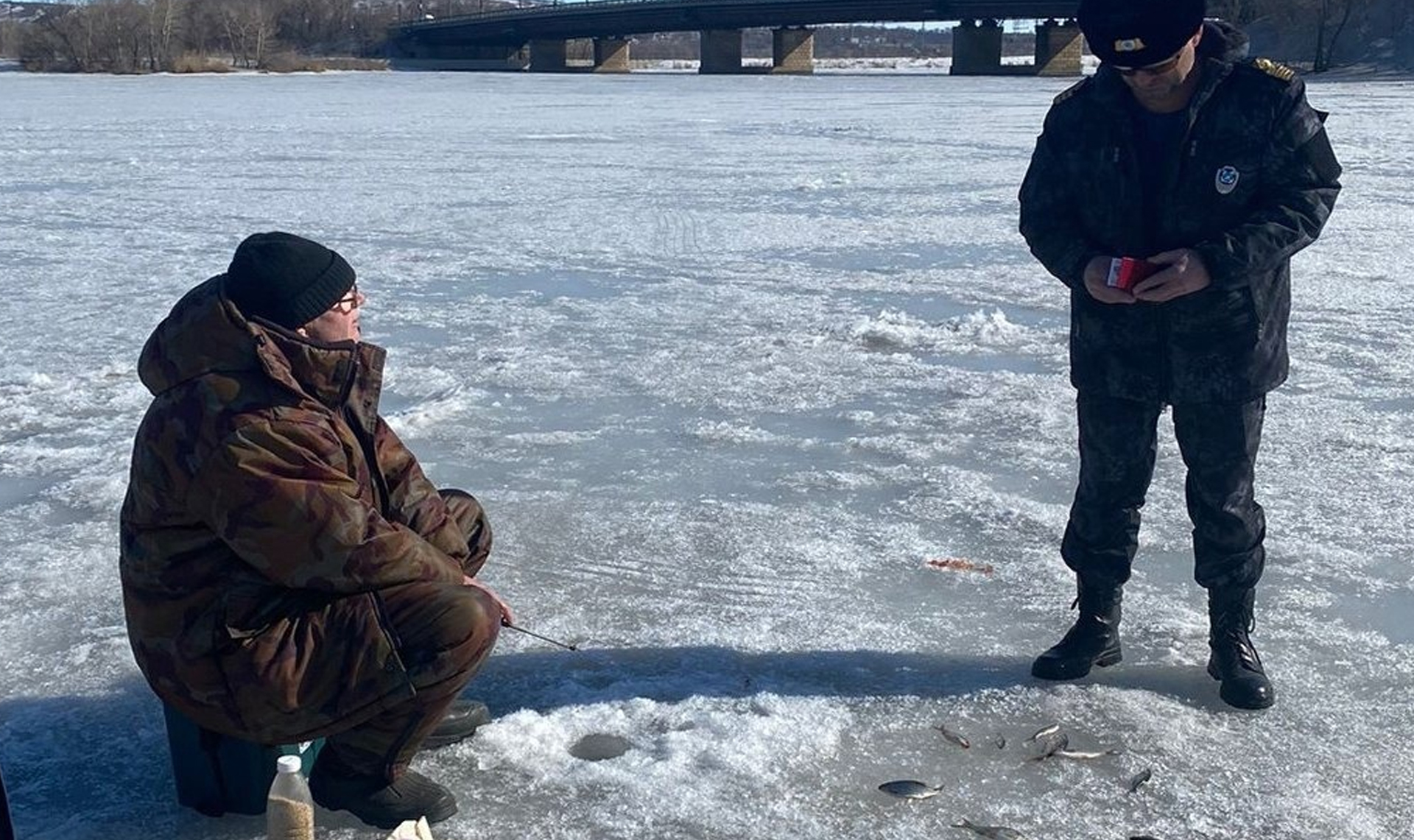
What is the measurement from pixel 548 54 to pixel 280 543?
7552cm

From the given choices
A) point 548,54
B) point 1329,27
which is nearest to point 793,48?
point 548,54

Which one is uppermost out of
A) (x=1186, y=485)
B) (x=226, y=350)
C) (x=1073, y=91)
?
(x=1073, y=91)

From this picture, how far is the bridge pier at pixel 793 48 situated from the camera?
71.1 meters

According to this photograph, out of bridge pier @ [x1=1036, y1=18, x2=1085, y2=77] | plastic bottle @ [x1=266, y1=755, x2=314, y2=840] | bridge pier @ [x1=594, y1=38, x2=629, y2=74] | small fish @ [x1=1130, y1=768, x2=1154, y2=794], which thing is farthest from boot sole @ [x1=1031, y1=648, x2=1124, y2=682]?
bridge pier @ [x1=594, y1=38, x2=629, y2=74]

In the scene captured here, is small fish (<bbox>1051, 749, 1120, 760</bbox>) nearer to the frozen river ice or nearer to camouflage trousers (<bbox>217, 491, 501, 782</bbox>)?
the frozen river ice

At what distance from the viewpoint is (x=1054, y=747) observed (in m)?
3.42

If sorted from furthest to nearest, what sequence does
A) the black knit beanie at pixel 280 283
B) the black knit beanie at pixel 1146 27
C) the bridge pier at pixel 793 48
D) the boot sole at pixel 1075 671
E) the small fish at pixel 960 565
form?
the bridge pier at pixel 793 48 < the small fish at pixel 960 565 < the boot sole at pixel 1075 671 < the black knit beanie at pixel 1146 27 < the black knit beanie at pixel 280 283

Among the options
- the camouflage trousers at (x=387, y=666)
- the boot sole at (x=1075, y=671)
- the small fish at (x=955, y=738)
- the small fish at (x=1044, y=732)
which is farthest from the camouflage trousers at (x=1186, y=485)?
the camouflage trousers at (x=387, y=666)

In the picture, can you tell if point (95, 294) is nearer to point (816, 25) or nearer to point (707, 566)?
point (707, 566)

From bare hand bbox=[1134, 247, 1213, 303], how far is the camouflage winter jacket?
0.03 m

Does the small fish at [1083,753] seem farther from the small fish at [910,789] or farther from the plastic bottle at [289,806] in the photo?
the plastic bottle at [289,806]

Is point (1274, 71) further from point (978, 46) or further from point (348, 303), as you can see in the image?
point (978, 46)

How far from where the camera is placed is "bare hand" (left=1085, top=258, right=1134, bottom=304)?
132 inches

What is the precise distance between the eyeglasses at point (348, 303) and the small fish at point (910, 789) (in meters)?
1.48
